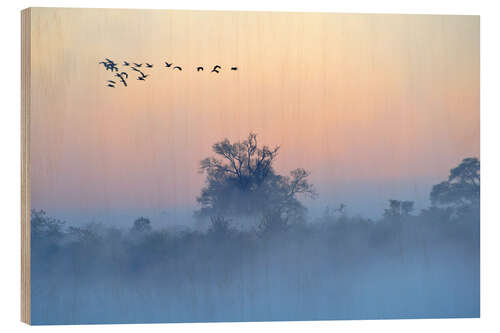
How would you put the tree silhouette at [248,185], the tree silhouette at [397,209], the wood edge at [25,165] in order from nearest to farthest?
the wood edge at [25,165] → the tree silhouette at [248,185] → the tree silhouette at [397,209]

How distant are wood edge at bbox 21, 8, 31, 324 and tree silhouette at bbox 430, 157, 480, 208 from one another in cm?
376

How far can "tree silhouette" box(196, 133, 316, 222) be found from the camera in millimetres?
7441

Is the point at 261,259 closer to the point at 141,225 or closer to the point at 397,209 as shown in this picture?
the point at 141,225

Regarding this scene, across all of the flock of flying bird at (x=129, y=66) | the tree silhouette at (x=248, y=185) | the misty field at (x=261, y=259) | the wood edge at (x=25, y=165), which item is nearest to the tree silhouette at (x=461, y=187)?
the misty field at (x=261, y=259)

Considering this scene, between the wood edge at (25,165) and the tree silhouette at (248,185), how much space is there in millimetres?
1577

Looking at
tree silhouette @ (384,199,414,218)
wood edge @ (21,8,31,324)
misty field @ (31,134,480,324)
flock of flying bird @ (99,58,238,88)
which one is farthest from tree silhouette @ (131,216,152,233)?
tree silhouette @ (384,199,414,218)

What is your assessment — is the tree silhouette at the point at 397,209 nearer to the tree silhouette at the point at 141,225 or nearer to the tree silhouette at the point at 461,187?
the tree silhouette at the point at 461,187

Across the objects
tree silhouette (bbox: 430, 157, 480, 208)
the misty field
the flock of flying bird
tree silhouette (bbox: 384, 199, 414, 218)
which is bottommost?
the misty field

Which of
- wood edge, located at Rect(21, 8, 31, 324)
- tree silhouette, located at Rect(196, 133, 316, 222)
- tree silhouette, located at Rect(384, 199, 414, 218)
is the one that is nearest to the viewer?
wood edge, located at Rect(21, 8, 31, 324)

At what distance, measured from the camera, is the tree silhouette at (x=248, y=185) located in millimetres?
7441

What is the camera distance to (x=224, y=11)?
24.5ft

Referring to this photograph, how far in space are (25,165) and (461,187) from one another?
160 inches

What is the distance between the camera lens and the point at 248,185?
7.48 metres

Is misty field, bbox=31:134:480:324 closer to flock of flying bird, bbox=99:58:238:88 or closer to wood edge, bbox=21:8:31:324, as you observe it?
wood edge, bbox=21:8:31:324
